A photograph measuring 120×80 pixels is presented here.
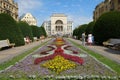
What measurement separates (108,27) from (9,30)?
10992 mm

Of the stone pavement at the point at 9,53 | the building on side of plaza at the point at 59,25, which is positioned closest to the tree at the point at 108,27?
the stone pavement at the point at 9,53

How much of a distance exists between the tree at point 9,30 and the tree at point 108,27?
9459 millimetres

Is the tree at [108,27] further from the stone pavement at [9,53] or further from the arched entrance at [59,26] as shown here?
the arched entrance at [59,26]

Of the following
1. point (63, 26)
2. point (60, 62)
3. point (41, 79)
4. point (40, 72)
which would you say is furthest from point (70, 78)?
point (63, 26)

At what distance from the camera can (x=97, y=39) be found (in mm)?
34688

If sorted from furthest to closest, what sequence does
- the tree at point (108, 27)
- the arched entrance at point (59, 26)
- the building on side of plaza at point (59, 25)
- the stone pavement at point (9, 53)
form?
the arched entrance at point (59, 26)
the building on side of plaza at point (59, 25)
the tree at point (108, 27)
the stone pavement at point (9, 53)

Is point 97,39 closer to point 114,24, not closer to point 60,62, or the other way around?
point 114,24

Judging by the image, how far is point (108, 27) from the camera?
3173cm

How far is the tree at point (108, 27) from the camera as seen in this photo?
31.4m

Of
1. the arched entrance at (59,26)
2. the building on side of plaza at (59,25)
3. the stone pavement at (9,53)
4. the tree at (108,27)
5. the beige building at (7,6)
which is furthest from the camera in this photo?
the arched entrance at (59,26)

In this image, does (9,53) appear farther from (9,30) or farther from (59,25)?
(59,25)

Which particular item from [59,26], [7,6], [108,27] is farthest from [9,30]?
[59,26]

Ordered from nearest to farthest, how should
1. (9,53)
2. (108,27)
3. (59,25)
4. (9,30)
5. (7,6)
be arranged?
(9,53)
(9,30)
(108,27)
(7,6)
(59,25)

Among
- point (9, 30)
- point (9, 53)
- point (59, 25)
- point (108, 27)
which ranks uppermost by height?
point (59, 25)
